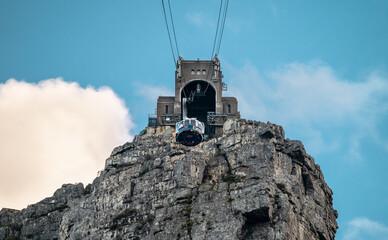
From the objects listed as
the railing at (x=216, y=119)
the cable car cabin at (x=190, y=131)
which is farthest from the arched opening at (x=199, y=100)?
the cable car cabin at (x=190, y=131)

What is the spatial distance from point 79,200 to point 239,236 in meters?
37.1

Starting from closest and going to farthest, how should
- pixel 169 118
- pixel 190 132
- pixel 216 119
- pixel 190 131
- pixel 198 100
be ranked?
pixel 190 131 < pixel 190 132 < pixel 216 119 < pixel 169 118 < pixel 198 100

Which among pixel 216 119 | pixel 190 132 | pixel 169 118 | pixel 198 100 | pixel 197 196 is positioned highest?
pixel 198 100

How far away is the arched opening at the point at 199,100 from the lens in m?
135

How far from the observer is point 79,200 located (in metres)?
123

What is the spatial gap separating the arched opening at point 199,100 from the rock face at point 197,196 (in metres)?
11.0

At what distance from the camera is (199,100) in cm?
13775

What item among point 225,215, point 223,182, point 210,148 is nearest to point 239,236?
point 225,215

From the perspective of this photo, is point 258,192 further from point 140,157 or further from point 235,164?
point 140,157

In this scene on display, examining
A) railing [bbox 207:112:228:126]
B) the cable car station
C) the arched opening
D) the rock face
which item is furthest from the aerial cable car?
the arched opening

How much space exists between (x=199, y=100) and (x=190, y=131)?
95.6 feet

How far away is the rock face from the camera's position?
324 feet

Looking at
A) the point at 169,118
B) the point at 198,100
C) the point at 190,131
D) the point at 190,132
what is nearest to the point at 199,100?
the point at 198,100

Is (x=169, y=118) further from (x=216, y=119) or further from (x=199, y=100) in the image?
(x=199, y=100)
